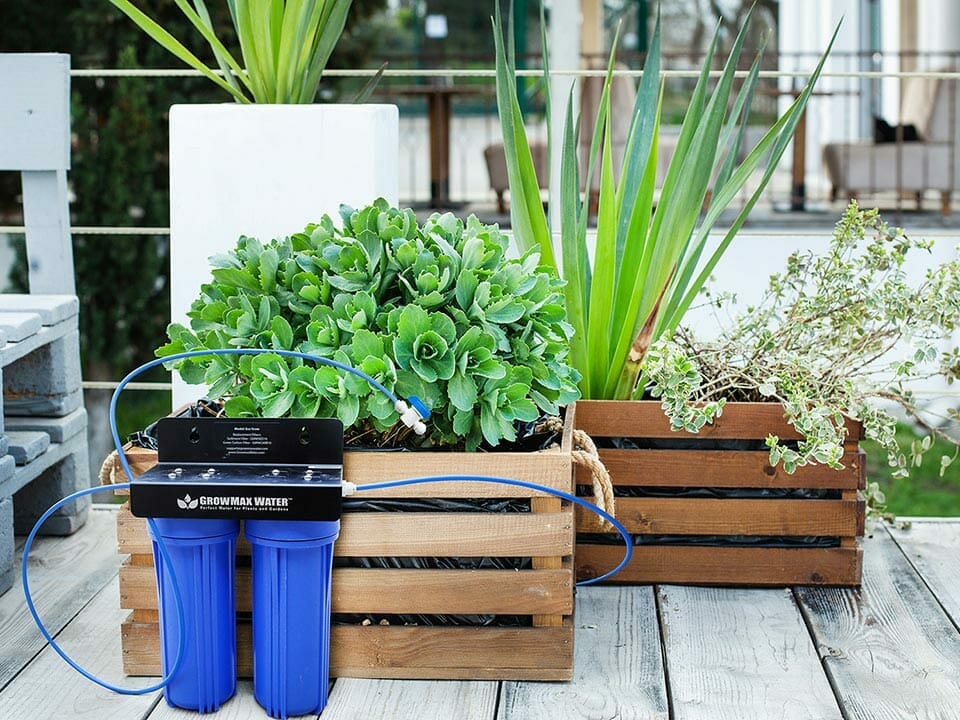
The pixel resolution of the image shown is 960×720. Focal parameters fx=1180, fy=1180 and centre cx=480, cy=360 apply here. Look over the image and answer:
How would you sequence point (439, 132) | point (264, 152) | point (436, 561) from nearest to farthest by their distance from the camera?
point (436, 561) < point (264, 152) < point (439, 132)

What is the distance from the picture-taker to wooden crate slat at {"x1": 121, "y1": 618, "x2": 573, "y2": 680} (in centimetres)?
128

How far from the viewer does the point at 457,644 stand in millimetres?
1284

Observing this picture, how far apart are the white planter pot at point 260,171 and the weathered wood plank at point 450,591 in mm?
547

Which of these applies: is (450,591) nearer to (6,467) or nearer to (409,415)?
(409,415)

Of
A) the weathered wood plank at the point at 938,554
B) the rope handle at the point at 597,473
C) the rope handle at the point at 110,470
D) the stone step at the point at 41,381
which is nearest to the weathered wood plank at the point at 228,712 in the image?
the rope handle at the point at 110,470

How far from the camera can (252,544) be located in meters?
1.18

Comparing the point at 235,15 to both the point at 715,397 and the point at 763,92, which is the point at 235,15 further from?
the point at 763,92

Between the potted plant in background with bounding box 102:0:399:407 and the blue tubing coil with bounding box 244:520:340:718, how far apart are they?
0.58 metres

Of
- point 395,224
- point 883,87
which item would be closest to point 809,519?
point 395,224

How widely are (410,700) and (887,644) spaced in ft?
1.89

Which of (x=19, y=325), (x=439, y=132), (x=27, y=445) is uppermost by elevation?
(x=439, y=132)

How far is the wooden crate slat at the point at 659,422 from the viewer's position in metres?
1.51

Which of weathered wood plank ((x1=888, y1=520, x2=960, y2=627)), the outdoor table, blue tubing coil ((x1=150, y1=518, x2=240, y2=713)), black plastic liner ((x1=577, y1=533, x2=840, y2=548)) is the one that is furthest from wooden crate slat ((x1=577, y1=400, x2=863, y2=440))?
the outdoor table

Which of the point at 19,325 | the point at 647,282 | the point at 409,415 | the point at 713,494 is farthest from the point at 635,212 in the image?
the point at 19,325
